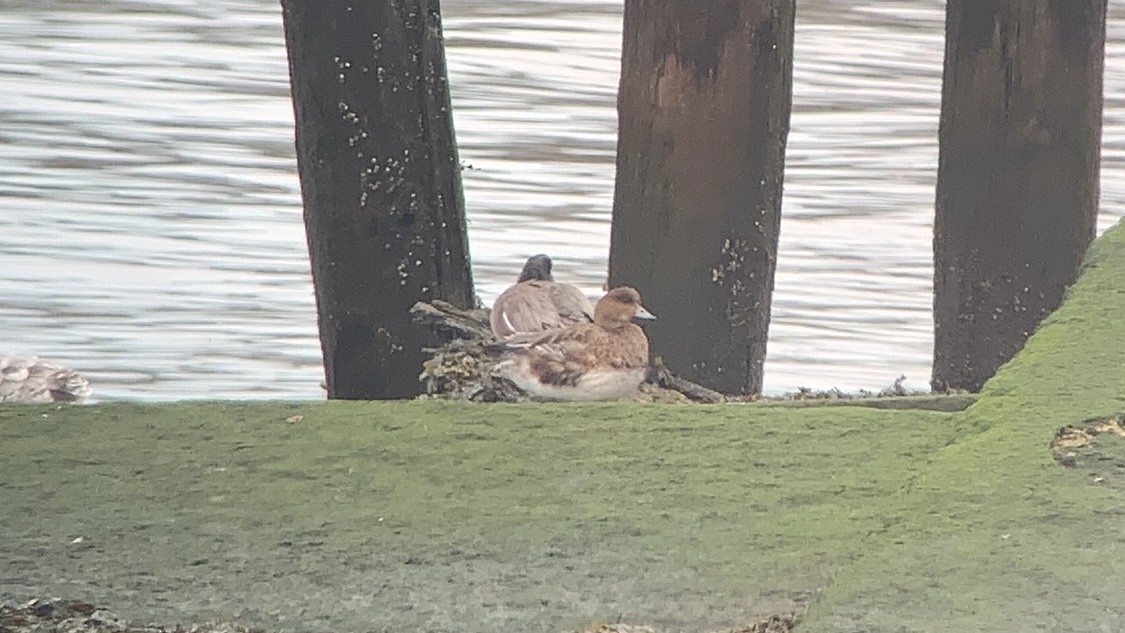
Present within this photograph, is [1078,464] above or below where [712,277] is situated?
above

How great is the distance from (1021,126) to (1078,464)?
4.47 meters

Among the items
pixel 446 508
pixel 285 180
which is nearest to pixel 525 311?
pixel 446 508

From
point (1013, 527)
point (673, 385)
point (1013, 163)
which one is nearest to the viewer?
point (1013, 527)

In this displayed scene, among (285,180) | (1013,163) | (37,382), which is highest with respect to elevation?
→ (1013,163)

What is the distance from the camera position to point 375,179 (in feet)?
18.3

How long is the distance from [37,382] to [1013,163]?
348cm

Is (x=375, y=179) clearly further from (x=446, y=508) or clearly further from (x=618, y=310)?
(x=446, y=508)

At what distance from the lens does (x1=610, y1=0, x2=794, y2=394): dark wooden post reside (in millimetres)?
6730

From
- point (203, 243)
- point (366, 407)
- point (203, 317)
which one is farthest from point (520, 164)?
point (366, 407)

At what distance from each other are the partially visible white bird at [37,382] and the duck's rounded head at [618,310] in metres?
1.96

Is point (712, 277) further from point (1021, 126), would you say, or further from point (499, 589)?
point (499, 589)

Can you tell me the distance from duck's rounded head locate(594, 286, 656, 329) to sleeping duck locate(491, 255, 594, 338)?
0.23 metres

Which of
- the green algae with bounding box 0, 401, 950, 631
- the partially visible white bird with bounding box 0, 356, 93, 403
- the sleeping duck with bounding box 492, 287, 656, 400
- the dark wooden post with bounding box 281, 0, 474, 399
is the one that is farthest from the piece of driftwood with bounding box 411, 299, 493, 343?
the green algae with bounding box 0, 401, 950, 631

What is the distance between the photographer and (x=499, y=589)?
266 centimetres
